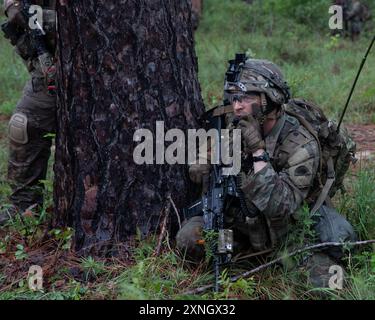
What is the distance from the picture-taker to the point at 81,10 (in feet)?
11.4

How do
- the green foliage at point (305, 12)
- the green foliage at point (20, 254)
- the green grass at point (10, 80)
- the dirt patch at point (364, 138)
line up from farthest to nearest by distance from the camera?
the green foliage at point (305, 12)
the green grass at point (10, 80)
the dirt patch at point (364, 138)
the green foliage at point (20, 254)

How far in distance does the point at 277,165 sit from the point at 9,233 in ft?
5.76

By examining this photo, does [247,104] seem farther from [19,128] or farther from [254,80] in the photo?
[19,128]

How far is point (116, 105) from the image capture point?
3537 mm

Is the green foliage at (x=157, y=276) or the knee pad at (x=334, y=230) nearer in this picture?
the green foliage at (x=157, y=276)

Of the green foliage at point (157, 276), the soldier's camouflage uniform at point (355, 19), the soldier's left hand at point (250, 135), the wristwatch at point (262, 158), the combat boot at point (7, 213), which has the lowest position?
the green foliage at point (157, 276)

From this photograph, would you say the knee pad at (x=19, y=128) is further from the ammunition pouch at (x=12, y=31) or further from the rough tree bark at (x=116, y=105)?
the rough tree bark at (x=116, y=105)

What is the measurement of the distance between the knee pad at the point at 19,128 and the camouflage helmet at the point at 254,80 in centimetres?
159

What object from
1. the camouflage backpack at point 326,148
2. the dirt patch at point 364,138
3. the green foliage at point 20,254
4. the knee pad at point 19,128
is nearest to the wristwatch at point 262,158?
the camouflage backpack at point 326,148

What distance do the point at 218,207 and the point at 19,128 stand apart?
176 centimetres

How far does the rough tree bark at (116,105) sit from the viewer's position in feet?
11.5

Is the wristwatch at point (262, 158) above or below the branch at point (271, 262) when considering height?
above

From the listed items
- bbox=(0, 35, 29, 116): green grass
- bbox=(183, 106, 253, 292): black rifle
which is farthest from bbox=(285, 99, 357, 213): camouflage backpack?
bbox=(0, 35, 29, 116): green grass

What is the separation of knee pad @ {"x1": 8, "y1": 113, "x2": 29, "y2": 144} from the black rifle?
4.88 feet
